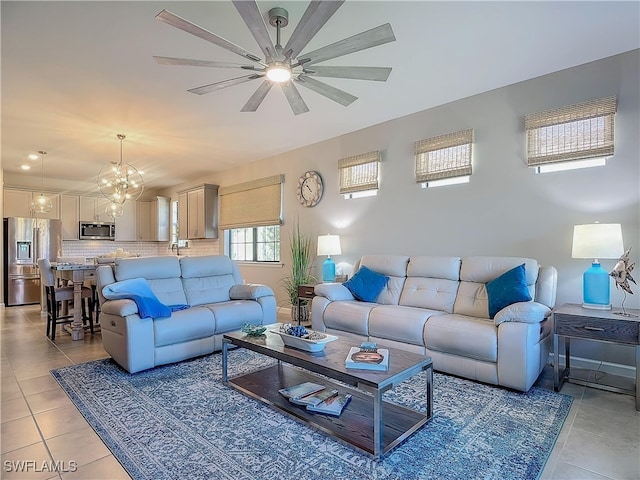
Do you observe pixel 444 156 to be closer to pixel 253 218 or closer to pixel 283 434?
pixel 283 434

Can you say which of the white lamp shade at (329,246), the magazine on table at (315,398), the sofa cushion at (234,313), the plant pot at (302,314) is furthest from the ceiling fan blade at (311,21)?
the plant pot at (302,314)

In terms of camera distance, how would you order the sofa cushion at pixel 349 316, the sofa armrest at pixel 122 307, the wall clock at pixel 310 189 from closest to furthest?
the sofa armrest at pixel 122 307, the sofa cushion at pixel 349 316, the wall clock at pixel 310 189

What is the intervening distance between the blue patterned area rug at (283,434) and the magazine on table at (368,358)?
430 mm

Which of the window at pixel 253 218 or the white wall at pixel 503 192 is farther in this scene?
the window at pixel 253 218

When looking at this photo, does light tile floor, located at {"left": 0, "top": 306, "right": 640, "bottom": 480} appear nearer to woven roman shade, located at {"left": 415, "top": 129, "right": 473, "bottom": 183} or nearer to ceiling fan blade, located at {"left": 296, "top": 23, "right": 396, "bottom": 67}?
woven roman shade, located at {"left": 415, "top": 129, "right": 473, "bottom": 183}

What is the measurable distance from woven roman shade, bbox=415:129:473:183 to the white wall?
0.09 metres

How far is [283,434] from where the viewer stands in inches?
80.7

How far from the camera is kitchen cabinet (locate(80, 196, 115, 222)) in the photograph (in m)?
8.04

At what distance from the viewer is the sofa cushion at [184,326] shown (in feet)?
10.4

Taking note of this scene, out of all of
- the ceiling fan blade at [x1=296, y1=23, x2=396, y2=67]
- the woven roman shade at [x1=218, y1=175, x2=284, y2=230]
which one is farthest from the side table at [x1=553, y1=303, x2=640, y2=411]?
the woven roman shade at [x1=218, y1=175, x2=284, y2=230]

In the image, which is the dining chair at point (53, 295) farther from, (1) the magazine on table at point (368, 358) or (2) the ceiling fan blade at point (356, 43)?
(2) the ceiling fan blade at point (356, 43)

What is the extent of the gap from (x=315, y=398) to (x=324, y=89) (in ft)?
7.22

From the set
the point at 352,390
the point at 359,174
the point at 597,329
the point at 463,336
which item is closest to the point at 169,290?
the point at 352,390

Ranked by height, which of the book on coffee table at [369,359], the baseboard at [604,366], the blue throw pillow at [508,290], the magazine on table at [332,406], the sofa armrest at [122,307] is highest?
the blue throw pillow at [508,290]
